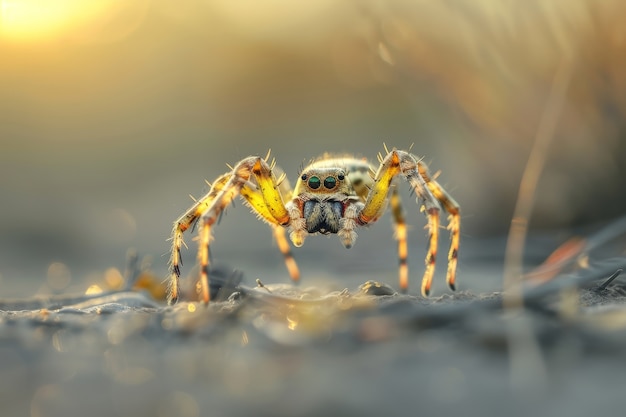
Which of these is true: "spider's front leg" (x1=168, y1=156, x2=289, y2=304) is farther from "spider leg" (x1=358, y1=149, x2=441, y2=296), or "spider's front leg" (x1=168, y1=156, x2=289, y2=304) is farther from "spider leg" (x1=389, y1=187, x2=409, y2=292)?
"spider leg" (x1=389, y1=187, x2=409, y2=292)

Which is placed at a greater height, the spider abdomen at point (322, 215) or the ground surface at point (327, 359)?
the spider abdomen at point (322, 215)

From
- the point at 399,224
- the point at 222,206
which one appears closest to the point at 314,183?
the point at 222,206

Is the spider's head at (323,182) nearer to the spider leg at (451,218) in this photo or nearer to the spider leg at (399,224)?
the spider leg at (451,218)

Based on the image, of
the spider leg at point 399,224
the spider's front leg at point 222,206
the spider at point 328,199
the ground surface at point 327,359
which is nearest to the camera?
the ground surface at point 327,359

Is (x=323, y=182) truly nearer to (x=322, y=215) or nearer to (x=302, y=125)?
(x=322, y=215)

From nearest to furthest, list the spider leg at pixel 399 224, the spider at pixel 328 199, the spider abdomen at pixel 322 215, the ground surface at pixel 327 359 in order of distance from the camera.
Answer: the ground surface at pixel 327 359 → the spider at pixel 328 199 → the spider abdomen at pixel 322 215 → the spider leg at pixel 399 224

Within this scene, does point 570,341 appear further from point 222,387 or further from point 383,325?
point 222,387

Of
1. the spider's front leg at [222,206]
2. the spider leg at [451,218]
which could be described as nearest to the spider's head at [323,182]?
the spider's front leg at [222,206]

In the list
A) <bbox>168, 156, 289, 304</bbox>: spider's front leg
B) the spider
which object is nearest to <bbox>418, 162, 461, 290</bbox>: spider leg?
the spider
